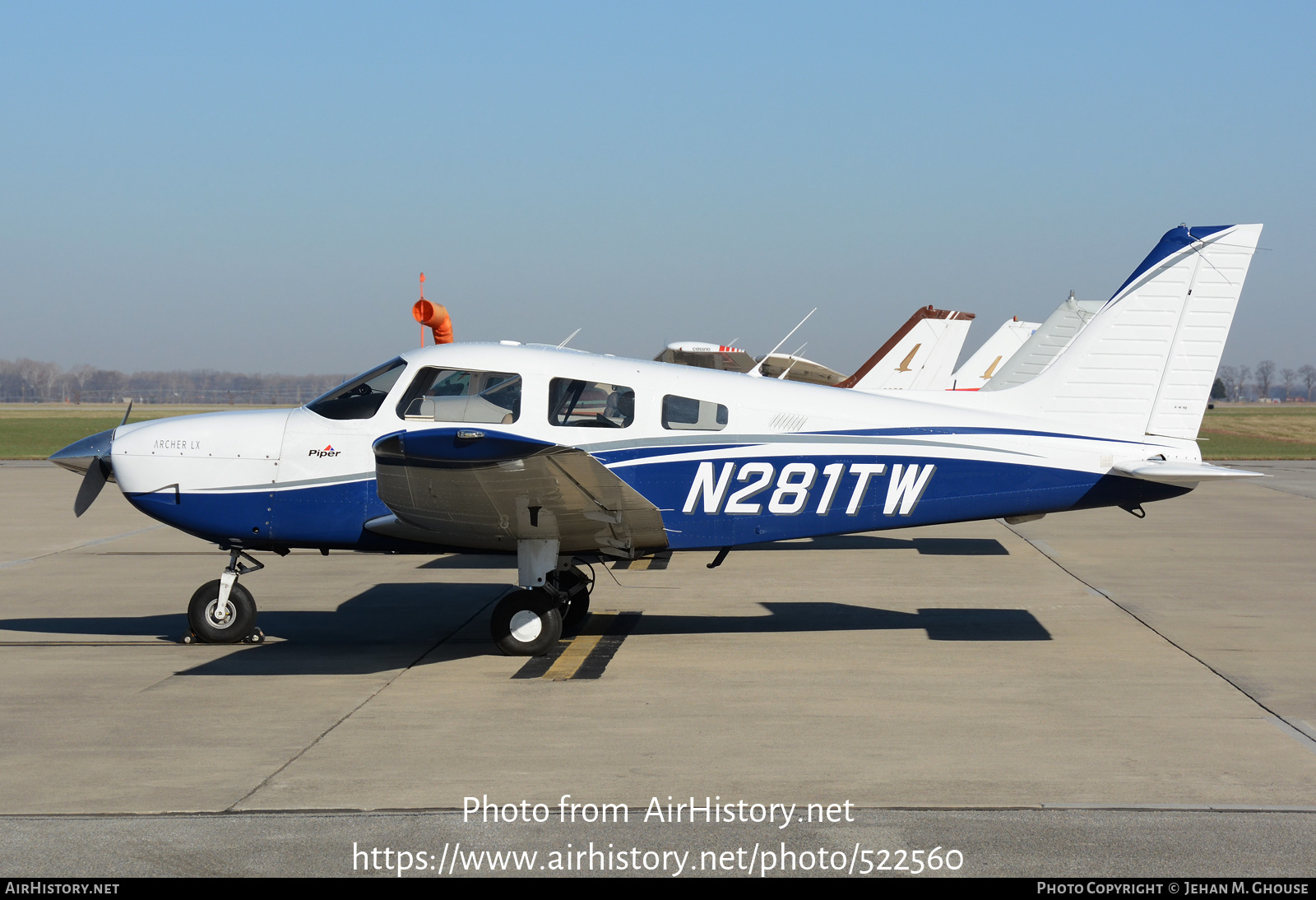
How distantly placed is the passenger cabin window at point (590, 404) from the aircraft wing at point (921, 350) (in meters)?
13.2

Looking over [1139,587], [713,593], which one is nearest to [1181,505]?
[1139,587]

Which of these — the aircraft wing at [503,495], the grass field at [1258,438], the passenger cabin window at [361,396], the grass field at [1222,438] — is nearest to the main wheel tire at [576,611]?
the aircraft wing at [503,495]

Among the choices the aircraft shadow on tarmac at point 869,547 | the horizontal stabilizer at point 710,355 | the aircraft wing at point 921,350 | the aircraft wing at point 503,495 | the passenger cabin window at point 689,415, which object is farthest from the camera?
the horizontal stabilizer at point 710,355

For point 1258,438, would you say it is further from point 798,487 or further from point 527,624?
point 527,624

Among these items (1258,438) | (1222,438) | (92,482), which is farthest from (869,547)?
(1258,438)

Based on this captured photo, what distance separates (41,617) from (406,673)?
4228 millimetres

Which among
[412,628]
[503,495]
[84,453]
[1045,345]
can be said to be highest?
[1045,345]

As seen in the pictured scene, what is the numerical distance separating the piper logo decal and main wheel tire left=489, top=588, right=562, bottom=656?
1253 millimetres

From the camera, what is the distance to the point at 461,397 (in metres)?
8.27

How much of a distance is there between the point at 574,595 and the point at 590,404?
1804mm

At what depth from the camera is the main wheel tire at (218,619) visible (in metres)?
8.70

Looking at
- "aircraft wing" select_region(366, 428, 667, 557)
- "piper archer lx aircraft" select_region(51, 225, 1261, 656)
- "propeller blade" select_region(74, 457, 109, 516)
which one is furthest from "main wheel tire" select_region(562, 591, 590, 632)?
"propeller blade" select_region(74, 457, 109, 516)

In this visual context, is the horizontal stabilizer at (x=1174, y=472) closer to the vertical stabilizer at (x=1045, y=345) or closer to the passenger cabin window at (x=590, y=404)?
the vertical stabilizer at (x=1045, y=345)

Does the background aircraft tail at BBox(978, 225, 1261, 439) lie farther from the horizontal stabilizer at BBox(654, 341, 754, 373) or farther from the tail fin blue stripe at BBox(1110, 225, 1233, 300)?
the horizontal stabilizer at BBox(654, 341, 754, 373)
